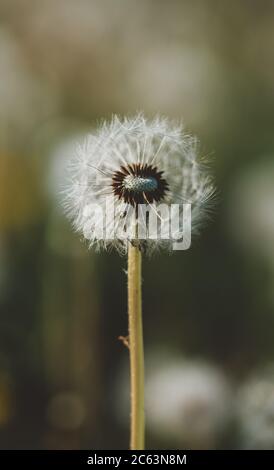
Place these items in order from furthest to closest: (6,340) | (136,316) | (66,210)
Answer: (6,340), (66,210), (136,316)

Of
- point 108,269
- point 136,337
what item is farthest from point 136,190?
point 108,269

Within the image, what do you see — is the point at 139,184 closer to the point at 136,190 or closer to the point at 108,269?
the point at 136,190

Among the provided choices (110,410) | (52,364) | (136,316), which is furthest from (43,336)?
(136,316)

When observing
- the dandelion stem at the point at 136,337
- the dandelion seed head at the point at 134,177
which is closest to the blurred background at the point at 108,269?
the dandelion seed head at the point at 134,177

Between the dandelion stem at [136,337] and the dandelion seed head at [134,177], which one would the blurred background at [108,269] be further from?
the dandelion stem at [136,337]

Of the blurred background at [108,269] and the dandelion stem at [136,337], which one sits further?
the blurred background at [108,269]

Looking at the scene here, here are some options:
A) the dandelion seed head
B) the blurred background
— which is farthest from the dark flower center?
the blurred background
